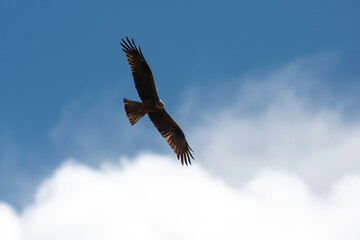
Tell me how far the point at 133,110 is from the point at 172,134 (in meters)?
1.79

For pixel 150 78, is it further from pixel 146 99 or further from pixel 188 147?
pixel 188 147

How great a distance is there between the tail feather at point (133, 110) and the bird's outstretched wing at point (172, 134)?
0.79 metres

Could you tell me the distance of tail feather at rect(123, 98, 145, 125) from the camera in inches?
580

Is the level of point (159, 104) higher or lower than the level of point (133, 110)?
higher

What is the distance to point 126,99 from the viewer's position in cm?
1477

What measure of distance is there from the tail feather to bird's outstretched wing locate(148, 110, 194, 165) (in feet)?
2.58

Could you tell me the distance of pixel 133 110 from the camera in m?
14.8

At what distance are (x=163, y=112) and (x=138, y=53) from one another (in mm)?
1928

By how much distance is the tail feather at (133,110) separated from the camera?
1473 centimetres

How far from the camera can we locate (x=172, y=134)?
1606 centimetres

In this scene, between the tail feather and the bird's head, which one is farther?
the bird's head

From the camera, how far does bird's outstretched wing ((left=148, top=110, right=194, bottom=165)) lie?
15727 millimetres

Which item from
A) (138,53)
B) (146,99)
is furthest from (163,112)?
(138,53)

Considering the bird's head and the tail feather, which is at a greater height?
the bird's head
